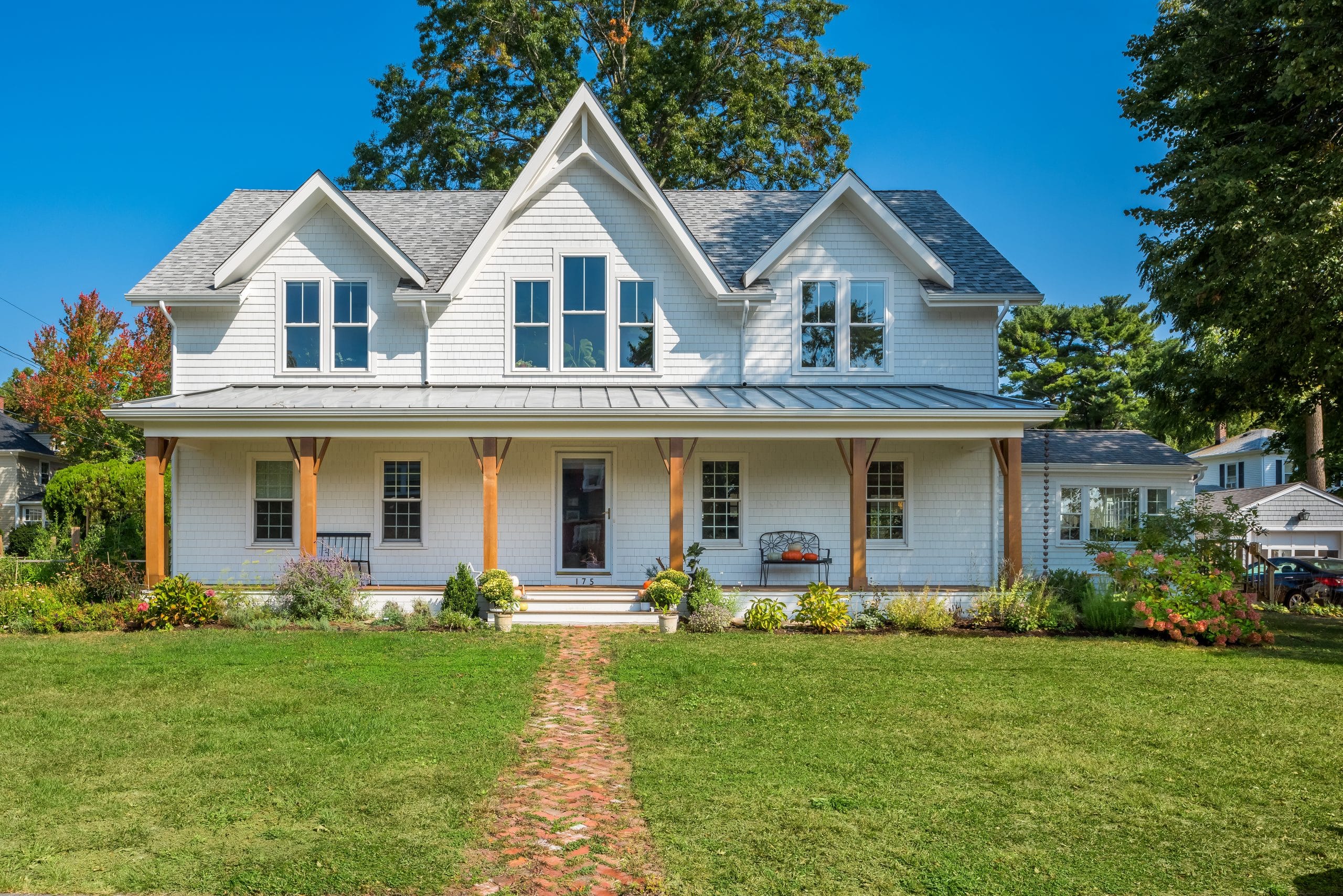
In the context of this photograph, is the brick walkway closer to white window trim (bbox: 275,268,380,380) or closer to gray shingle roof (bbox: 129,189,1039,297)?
white window trim (bbox: 275,268,380,380)

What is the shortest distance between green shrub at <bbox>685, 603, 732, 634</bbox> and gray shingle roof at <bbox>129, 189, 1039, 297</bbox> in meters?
6.68

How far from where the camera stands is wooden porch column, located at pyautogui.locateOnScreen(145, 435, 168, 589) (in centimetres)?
1459

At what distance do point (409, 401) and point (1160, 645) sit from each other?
39.7 ft

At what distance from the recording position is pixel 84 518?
2652 centimetres

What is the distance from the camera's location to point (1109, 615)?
1365 centimetres

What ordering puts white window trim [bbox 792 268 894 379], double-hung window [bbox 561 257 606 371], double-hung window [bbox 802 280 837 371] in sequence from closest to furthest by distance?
double-hung window [bbox 561 257 606 371] → white window trim [bbox 792 268 894 379] → double-hung window [bbox 802 280 837 371]

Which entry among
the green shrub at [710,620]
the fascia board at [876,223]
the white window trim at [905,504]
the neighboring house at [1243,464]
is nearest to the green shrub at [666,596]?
the green shrub at [710,620]

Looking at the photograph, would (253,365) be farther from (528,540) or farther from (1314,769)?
(1314,769)

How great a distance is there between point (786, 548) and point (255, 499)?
9.92m

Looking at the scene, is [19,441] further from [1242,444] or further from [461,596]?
[1242,444]

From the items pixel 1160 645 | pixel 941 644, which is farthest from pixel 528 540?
pixel 1160 645

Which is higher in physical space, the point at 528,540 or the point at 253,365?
the point at 253,365

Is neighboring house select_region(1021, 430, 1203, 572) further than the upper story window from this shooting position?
Yes

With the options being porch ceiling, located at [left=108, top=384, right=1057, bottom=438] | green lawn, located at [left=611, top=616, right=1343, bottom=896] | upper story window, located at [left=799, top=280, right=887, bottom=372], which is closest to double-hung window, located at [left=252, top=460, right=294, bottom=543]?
porch ceiling, located at [left=108, top=384, right=1057, bottom=438]
